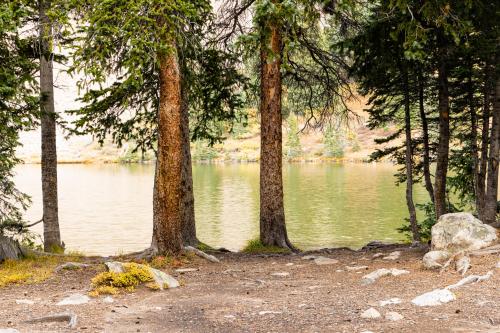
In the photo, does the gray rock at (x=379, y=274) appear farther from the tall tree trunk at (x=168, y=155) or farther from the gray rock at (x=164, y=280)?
the tall tree trunk at (x=168, y=155)

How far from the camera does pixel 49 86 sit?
575 inches

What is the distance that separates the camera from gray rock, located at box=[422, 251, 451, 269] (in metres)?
8.76

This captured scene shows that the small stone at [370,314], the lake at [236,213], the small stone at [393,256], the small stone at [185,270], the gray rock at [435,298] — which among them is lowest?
the lake at [236,213]

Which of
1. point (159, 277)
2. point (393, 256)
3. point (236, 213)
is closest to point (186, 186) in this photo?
point (159, 277)

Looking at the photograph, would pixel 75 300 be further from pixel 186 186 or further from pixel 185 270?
pixel 186 186

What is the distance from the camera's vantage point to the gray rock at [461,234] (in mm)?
9117

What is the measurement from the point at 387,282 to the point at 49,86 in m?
10.7

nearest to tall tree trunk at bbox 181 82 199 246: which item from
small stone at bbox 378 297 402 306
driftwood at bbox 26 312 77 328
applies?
driftwood at bbox 26 312 77 328

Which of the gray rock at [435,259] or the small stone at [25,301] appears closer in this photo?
the small stone at [25,301]

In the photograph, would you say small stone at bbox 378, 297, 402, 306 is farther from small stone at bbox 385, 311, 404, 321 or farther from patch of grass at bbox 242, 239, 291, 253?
patch of grass at bbox 242, 239, 291, 253

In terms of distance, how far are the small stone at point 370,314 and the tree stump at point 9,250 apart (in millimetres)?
7896

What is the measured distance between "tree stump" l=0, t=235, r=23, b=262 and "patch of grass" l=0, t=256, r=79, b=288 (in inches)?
6.9

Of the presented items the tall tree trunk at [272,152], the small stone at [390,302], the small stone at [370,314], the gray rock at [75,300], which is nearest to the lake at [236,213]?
the tall tree trunk at [272,152]

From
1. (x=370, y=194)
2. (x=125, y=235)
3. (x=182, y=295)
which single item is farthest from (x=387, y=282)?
(x=370, y=194)
